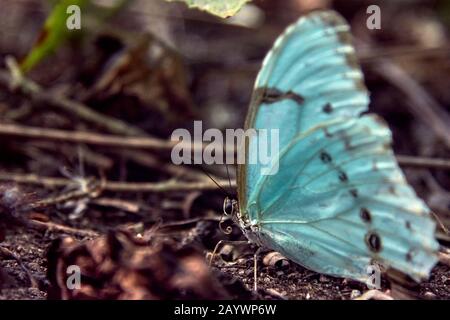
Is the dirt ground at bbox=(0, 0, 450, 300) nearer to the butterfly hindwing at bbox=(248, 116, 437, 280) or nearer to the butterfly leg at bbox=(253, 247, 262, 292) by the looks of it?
the butterfly leg at bbox=(253, 247, 262, 292)

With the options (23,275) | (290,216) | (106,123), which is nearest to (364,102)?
(290,216)

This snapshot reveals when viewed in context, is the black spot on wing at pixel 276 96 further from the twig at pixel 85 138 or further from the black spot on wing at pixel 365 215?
the twig at pixel 85 138

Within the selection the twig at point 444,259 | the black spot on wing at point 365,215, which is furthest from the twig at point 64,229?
the twig at point 444,259

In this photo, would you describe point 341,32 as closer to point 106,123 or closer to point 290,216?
point 290,216

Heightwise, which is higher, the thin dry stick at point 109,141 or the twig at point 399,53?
the twig at point 399,53

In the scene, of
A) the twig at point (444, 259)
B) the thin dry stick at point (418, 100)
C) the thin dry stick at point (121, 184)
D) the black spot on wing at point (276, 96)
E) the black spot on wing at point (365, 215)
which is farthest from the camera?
the thin dry stick at point (418, 100)

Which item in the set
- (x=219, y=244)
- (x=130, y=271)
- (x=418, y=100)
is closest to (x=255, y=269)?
(x=219, y=244)

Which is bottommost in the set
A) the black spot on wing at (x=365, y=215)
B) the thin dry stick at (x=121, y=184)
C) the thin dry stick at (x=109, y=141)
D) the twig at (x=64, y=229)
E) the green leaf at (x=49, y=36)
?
the black spot on wing at (x=365, y=215)
